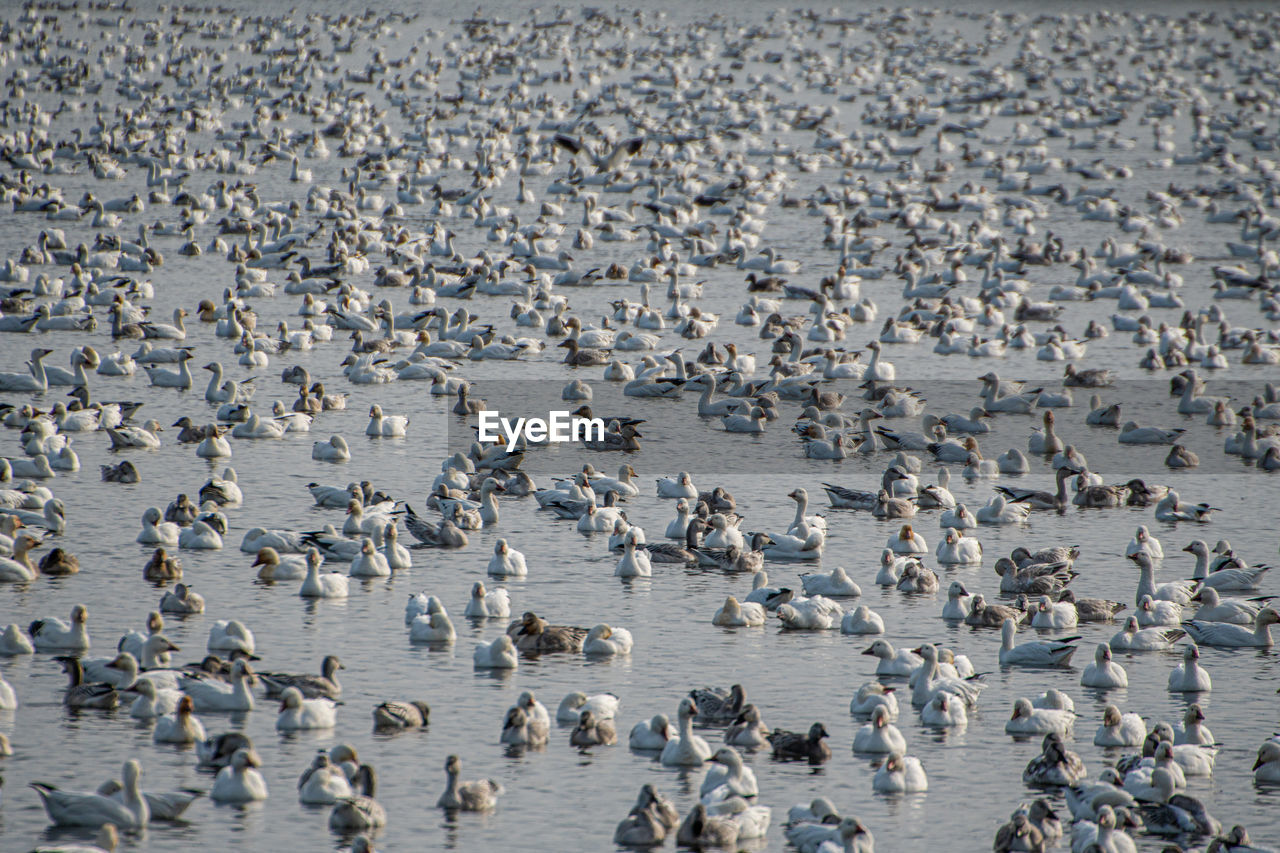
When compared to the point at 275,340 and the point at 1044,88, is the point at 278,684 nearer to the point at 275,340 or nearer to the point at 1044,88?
the point at 275,340

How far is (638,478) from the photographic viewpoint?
30.8 metres

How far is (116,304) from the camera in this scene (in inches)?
1570

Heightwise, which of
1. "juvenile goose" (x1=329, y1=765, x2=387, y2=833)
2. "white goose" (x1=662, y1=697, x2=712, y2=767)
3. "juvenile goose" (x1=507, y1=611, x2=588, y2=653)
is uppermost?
"juvenile goose" (x1=507, y1=611, x2=588, y2=653)

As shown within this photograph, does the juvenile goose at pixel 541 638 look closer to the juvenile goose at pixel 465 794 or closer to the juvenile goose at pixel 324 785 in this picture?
the juvenile goose at pixel 465 794

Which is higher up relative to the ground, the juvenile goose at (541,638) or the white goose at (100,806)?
the juvenile goose at (541,638)

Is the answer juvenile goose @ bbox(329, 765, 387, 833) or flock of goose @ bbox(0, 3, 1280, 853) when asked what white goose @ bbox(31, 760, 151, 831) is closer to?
flock of goose @ bbox(0, 3, 1280, 853)

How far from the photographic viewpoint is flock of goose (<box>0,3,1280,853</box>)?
1720 centimetres

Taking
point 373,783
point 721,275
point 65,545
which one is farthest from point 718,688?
point 721,275

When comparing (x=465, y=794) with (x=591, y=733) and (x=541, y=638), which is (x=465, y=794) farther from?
(x=541, y=638)

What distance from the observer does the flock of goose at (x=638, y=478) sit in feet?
Result: 56.4

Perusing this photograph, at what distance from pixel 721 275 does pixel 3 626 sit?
3186cm

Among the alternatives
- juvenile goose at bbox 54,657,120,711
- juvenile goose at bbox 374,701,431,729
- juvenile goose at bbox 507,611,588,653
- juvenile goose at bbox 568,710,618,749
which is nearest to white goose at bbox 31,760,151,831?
juvenile goose at bbox 54,657,120,711

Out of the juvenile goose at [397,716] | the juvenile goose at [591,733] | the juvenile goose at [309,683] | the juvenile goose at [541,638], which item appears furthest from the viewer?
the juvenile goose at [541,638]

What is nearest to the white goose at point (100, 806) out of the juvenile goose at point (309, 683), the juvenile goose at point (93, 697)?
the juvenile goose at point (93, 697)
